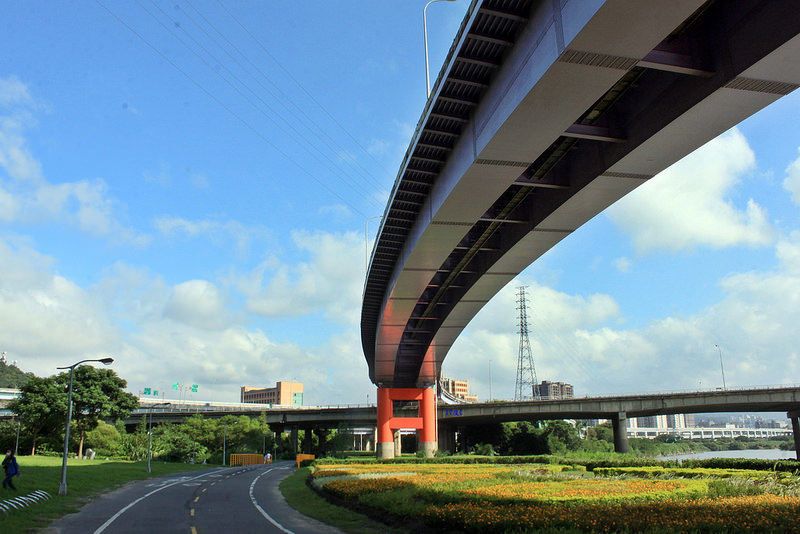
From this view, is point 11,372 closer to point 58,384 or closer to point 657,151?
point 58,384

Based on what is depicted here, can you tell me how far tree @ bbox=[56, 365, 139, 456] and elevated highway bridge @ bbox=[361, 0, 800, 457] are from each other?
4825cm

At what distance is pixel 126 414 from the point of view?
2594 inches

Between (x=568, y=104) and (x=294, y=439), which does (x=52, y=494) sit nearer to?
(x=568, y=104)

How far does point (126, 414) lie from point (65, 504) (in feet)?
156

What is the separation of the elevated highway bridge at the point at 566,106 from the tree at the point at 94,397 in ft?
158

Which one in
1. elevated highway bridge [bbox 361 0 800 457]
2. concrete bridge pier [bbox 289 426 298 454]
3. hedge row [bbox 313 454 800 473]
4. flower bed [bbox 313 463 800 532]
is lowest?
concrete bridge pier [bbox 289 426 298 454]

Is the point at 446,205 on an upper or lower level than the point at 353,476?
upper

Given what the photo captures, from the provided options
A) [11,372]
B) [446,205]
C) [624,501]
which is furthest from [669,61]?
[11,372]

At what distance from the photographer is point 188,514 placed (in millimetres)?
20047

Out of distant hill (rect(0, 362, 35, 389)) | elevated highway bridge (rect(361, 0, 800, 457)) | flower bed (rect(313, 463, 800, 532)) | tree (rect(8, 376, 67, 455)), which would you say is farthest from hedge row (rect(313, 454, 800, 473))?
distant hill (rect(0, 362, 35, 389))

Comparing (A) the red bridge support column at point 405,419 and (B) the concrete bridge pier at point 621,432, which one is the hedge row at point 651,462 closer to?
(A) the red bridge support column at point 405,419

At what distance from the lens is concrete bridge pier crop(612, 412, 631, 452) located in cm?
6544

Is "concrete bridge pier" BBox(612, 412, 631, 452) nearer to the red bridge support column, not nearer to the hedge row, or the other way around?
the hedge row

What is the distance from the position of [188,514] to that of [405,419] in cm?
4120
